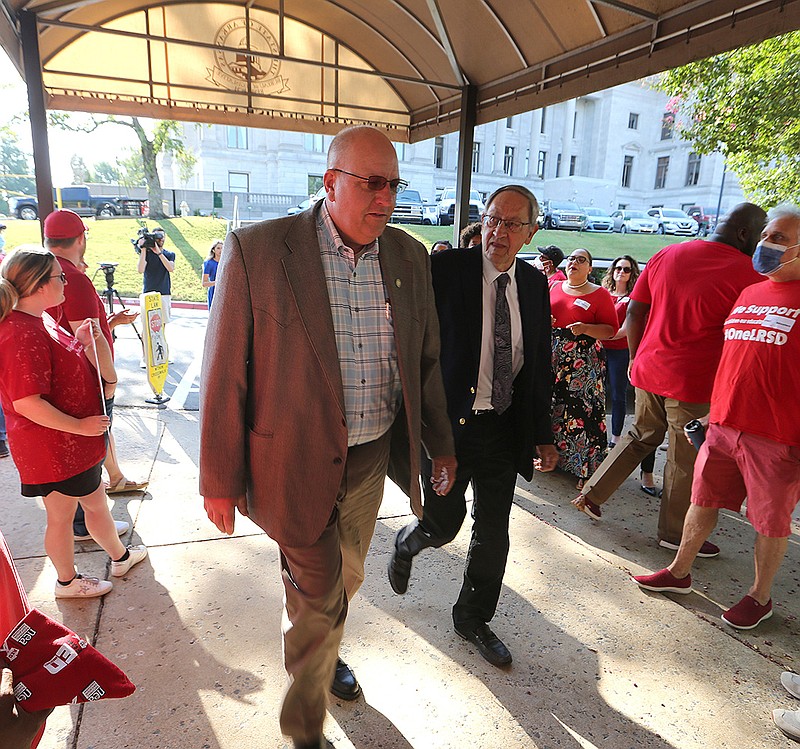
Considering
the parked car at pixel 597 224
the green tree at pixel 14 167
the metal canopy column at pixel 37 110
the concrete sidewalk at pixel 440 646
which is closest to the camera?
the concrete sidewalk at pixel 440 646

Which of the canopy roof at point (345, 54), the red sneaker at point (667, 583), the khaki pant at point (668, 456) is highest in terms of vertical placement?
the canopy roof at point (345, 54)

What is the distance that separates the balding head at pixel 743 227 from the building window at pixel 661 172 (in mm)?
53650

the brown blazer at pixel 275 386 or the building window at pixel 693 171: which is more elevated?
the building window at pixel 693 171

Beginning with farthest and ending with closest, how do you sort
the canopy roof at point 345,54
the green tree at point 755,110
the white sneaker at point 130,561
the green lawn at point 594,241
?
1. the green lawn at point 594,241
2. the green tree at point 755,110
3. the canopy roof at point 345,54
4. the white sneaker at point 130,561

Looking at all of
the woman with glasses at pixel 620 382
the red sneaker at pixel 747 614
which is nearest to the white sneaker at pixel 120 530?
the red sneaker at pixel 747 614

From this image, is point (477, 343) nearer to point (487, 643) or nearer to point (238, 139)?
point (487, 643)

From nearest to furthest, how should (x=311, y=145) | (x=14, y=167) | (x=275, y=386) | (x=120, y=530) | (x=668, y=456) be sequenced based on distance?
(x=275, y=386)
(x=120, y=530)
(x=668, y=456)
(x=311, y=145)
(x=14, y=167)

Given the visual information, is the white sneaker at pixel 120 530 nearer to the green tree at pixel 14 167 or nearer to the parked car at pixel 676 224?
the parked car at pixel 676 224

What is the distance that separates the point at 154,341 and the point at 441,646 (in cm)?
503

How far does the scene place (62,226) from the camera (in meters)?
3.52

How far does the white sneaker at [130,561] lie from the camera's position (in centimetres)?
332

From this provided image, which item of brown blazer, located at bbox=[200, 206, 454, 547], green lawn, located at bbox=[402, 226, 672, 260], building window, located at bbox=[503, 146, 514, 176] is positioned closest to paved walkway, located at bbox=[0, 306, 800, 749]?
brown blazer, located at bbox=[200, 206, 454, 547]

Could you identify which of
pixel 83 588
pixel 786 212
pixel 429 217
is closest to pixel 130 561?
pixel 83 588

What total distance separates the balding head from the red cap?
4120 mm
